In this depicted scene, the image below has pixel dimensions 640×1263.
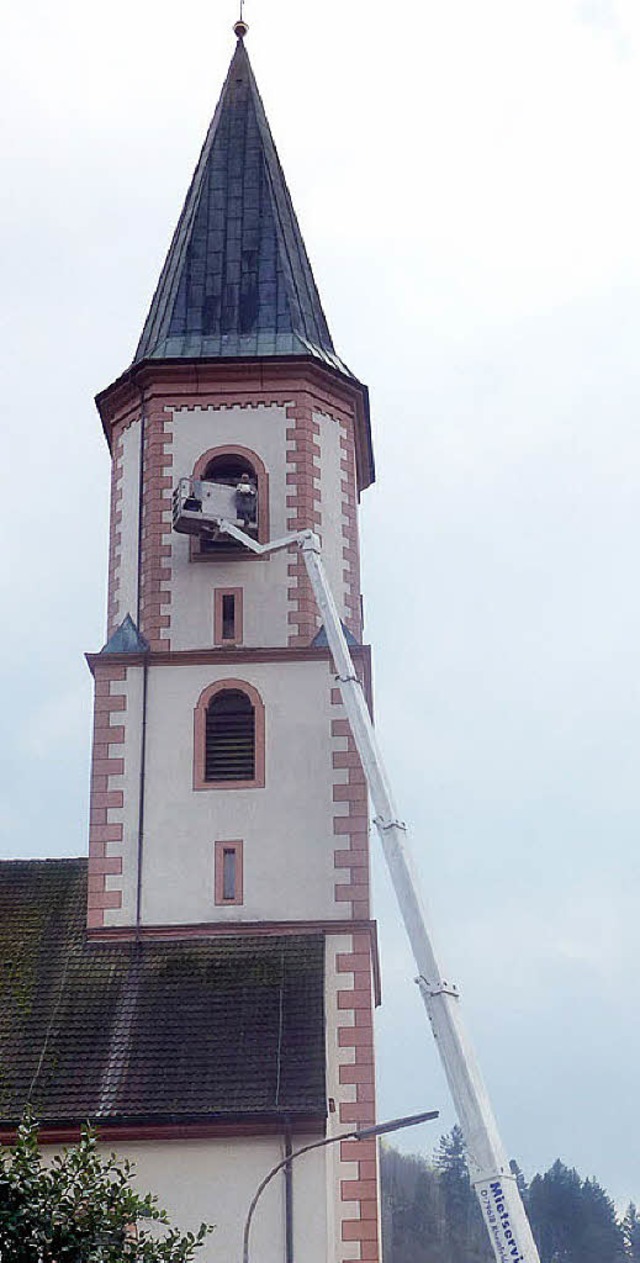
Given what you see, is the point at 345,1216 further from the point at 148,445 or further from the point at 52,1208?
the point at 148,445

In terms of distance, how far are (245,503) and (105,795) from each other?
507 cm

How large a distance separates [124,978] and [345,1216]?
433cm

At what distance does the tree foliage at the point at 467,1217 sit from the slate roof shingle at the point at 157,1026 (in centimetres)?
4066

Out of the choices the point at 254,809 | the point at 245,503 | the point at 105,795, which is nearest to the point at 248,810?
the point at 254,809

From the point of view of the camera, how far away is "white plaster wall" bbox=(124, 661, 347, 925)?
29047 millimetres

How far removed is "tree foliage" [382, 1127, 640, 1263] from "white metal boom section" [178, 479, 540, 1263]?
41559mm

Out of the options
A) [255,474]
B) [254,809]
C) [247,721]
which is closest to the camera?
[254,809]

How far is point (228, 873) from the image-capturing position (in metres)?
29.3

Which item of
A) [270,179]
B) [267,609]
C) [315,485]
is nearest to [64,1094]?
[267,609]

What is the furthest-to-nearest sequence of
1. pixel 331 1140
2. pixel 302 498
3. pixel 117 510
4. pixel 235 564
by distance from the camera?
pixel 117 510
pixel 302 498
pixel 235 564
pixel 331 1140

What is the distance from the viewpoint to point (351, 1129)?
89.0 feet

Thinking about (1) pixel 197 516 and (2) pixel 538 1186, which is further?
(2) pixel 538 1186

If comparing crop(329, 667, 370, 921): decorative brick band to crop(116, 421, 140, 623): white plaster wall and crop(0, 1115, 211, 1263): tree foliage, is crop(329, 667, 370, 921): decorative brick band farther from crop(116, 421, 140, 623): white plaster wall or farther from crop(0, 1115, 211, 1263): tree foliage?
crop(0, 1115, 211, 1263): tree foliage

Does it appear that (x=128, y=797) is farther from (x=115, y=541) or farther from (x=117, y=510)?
(x=117, y=510)
